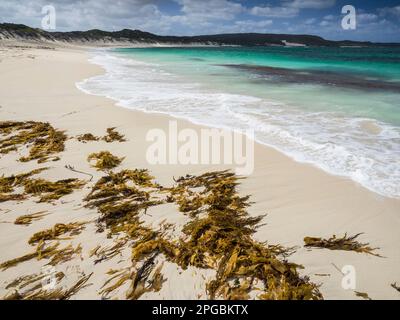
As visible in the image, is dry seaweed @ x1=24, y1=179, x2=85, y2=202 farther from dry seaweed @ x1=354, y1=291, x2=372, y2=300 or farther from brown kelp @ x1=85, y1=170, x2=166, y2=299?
dry seaweed @ x1=354, y1=291, x2=372, y2=300

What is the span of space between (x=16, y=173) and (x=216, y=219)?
376 cm

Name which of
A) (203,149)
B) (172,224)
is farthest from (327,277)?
(203,149)

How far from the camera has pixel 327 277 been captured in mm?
3016

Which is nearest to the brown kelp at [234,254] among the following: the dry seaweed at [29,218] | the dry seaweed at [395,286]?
the dry seaweed at [395,286]

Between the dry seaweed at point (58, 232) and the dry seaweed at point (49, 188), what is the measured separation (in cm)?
84

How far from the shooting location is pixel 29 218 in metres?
3.85

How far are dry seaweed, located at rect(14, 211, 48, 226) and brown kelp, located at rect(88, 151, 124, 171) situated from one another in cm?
149

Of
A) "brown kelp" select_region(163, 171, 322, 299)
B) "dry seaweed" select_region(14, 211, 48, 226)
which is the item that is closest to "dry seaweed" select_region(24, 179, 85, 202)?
"dry seaweed" select_region(14, 211, 48, 226)

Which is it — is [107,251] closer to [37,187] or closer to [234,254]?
[234,254]

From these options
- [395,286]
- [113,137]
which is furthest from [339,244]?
[113,137]

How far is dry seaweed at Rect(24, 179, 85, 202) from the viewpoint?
4.37 metres

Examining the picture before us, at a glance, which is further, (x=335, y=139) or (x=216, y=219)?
(x=335, y=139)
